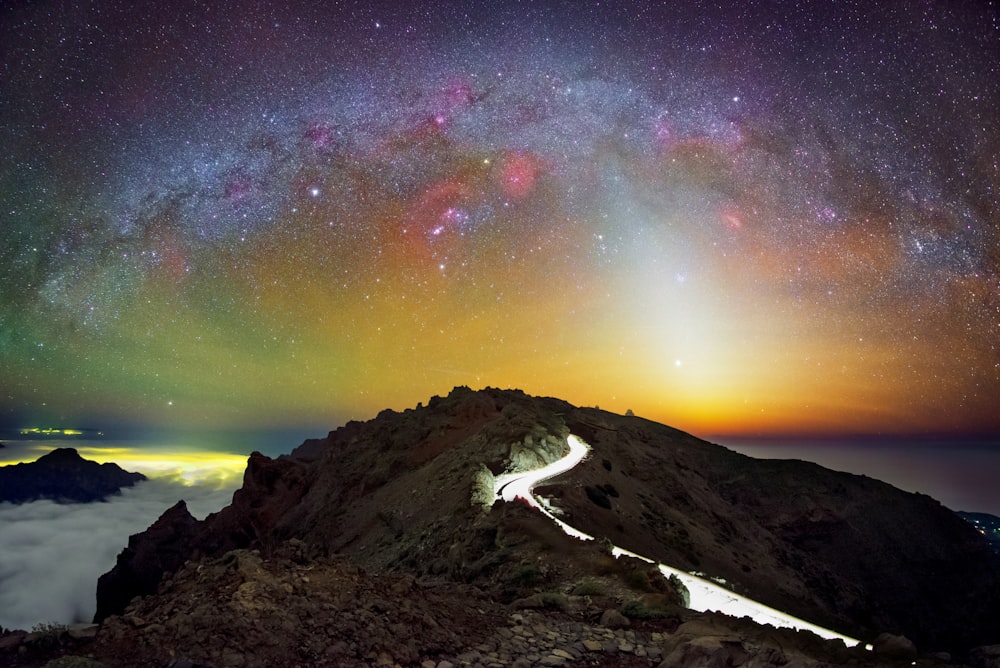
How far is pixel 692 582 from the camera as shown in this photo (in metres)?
24.1

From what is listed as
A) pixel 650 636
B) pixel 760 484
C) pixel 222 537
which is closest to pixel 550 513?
pixel 650 636

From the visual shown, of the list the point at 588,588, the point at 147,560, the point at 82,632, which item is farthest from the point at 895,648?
the point at 147,560

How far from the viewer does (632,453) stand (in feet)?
230

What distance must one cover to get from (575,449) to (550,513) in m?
27.1

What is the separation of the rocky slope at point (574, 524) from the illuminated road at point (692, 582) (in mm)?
1222

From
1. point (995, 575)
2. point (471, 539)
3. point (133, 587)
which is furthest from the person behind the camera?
point (995, 575)

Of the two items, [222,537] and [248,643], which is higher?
[248,643]

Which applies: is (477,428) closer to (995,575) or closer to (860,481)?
(860,481)

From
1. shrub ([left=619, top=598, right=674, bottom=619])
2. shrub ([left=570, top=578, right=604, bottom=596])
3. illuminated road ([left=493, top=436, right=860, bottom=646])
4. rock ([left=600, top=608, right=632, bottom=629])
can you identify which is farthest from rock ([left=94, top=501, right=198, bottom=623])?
rock ([left=600, top=608, right=632, bottom=629])

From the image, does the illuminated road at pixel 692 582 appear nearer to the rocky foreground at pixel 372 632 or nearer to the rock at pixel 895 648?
the rock at pixel 895 648

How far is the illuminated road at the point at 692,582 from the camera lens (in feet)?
68.8

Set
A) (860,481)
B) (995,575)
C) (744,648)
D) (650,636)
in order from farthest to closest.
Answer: (860,481), (995,575), (650,636), (744,648)

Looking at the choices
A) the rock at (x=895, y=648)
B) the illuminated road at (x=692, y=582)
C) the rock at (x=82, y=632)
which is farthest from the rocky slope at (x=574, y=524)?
the rock at (x=895, y=648)

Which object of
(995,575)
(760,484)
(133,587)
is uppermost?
(760,484)
